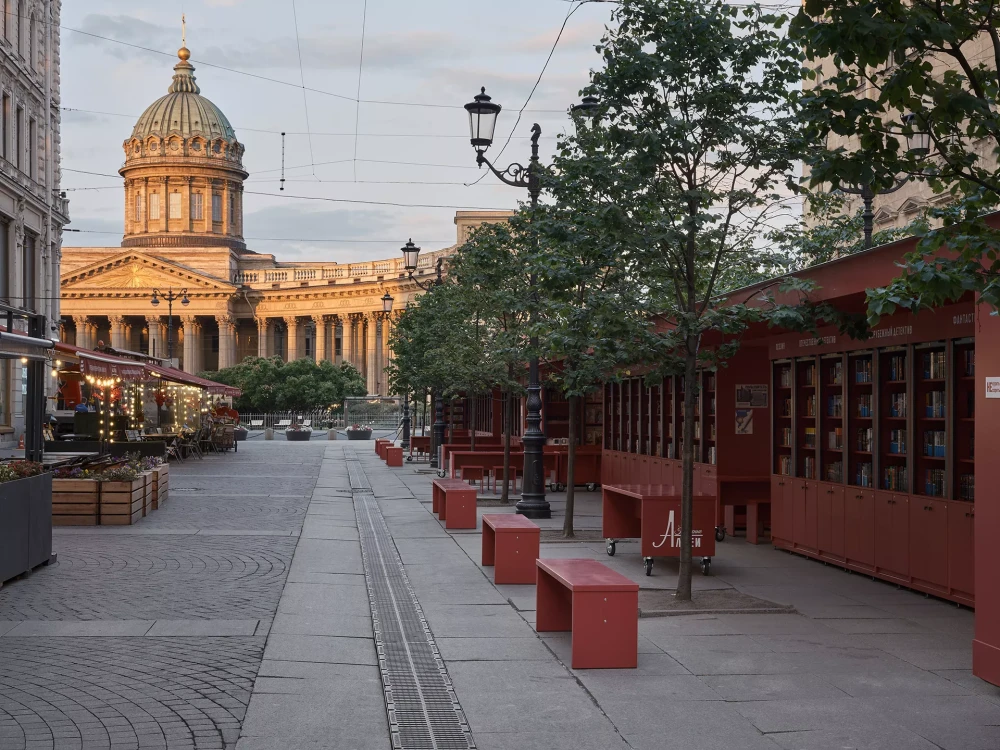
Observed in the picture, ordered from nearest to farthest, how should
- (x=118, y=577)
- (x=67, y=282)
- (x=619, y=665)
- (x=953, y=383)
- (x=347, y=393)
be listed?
(x=619, y=665), (x=953, y=383), (x=118, y=577), (x=347, y=393), (x=67, y=282)

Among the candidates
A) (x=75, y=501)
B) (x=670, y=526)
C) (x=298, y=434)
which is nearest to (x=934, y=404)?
(x=670, y=526)

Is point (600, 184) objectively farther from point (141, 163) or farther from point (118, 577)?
point (141, 163)

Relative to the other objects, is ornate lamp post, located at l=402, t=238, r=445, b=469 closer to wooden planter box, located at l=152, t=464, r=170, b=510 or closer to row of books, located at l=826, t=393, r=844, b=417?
wooden planter box, located at l=152, t=464, r=170, b=510

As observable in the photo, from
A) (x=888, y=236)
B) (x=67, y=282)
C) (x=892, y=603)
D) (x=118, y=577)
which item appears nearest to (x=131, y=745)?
(x=118, y=577)

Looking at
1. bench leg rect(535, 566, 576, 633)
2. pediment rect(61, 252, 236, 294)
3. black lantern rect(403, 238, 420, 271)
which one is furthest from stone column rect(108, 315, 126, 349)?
bench leg rect(535, 566, 576, 633)

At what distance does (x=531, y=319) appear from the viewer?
65.9ft

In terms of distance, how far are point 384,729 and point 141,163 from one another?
12717 centimetres

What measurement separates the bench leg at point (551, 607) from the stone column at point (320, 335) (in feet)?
365

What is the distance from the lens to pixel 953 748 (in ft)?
22.1

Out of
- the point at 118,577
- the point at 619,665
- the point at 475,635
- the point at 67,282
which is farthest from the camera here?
the point at 67,282

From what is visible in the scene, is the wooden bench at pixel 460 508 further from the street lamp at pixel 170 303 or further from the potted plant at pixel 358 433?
the potted plant at pixel 358 433

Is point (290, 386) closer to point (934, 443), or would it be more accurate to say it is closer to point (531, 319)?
point (531, 319)

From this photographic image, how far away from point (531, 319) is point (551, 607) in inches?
410

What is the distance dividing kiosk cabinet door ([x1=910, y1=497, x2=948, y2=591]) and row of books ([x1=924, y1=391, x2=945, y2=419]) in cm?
85
